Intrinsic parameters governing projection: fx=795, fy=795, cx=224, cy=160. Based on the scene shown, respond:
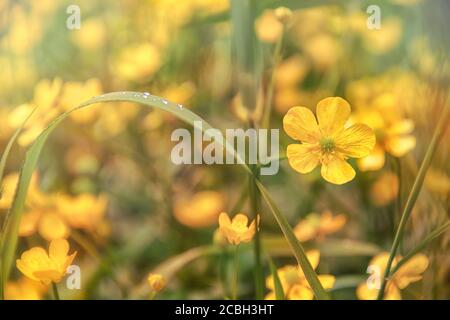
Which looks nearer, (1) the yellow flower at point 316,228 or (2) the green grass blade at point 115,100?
(2) the green grass blade at point 115,100

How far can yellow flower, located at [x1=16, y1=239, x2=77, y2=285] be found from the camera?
725 millimetres

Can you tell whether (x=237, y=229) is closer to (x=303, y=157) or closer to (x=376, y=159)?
(x=303, y=157)

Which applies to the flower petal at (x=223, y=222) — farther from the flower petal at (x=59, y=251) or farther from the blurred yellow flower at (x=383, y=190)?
the blurred yellow flower at (x=383, y=190)

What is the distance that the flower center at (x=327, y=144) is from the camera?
0.69 m

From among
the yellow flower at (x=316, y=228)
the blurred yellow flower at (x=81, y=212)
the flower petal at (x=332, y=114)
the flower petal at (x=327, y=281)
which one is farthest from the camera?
the blurred yellow flower at (x=81, y=212)

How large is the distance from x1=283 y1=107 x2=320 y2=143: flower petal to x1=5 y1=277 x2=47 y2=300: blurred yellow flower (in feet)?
1.35

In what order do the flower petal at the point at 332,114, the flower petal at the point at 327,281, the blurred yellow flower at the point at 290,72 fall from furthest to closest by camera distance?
the blurred yellow flower at the point at 290,72 < the flower petal at the point at 327,281 < the flower petal at the point at 332,114

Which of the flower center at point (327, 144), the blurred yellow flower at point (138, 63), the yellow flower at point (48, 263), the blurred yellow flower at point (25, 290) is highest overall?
the blurred yellow flower at point (138, 63)

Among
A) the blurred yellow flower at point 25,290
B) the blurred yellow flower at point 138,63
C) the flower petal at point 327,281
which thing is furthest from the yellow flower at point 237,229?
the blurred yellow flower at point 138,63

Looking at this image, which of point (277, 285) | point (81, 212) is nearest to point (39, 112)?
point (81, 212)

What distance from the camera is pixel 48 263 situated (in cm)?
73

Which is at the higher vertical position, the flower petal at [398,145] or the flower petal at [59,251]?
the flower petal at [398,145]

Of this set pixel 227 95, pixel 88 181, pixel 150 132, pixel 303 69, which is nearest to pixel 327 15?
Answer: pixel 303 69
